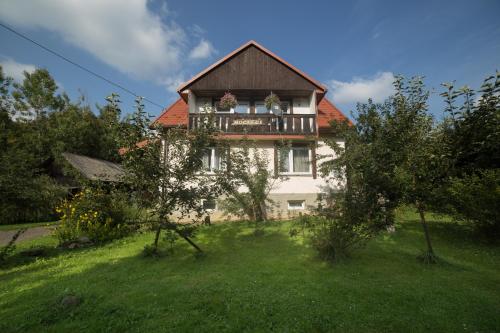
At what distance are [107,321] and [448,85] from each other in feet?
33.1

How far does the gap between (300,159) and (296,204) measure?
2486 millimetres

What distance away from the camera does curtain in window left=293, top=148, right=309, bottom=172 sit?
45.9 feet

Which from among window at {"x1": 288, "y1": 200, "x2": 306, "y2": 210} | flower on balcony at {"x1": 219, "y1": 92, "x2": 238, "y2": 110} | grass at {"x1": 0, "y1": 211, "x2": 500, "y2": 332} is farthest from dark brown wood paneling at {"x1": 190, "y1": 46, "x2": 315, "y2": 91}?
grass at {"x1": 0, "y1": 211, "x2": 500, "y2": 332}

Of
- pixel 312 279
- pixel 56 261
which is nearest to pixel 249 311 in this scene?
pixel 312 279

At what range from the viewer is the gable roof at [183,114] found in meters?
14.4

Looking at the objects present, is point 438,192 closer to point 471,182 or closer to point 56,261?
point 471,182

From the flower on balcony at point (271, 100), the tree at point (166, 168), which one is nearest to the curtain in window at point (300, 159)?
the flower on balcony at point (271, 100)

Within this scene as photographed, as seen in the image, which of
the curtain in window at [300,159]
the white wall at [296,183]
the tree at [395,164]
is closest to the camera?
the tree at [395,164]

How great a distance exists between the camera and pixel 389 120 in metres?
6.41

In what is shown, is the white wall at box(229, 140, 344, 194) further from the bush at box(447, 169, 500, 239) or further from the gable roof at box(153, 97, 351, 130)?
the bush at box(447, 169, 500, 239)

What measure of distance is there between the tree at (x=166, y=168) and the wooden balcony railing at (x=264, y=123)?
6.50m

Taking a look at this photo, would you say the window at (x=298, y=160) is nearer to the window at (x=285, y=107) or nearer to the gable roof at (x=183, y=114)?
the gable roof at (x=183, y=114)

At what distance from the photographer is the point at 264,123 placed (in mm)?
13711

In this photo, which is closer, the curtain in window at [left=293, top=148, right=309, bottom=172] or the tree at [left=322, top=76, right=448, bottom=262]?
the tree at [left=322, top=76, right=448, bottom=262]
